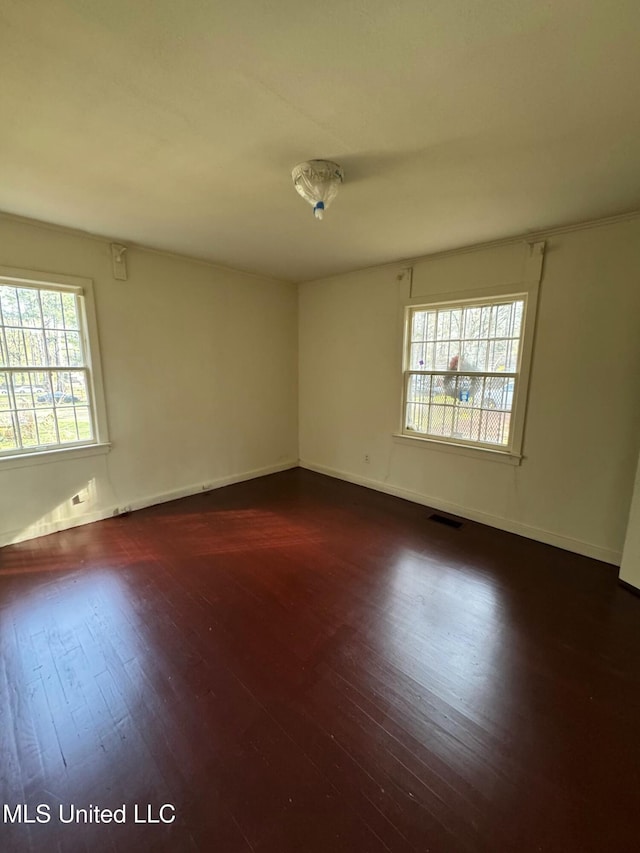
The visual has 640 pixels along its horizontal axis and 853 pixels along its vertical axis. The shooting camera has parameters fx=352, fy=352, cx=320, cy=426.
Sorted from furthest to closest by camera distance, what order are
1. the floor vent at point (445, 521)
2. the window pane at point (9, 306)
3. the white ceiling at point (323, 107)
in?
the floor vent at point (445, 521), the window pane at point (9, 306), the white ceiling at point (323, 107)

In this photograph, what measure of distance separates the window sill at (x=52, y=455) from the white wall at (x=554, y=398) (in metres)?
2.87

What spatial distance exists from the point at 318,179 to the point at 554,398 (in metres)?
2.47

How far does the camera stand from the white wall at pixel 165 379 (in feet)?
9.91

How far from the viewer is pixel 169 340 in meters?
3.71

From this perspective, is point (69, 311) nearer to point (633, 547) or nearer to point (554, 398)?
point (554, 398)

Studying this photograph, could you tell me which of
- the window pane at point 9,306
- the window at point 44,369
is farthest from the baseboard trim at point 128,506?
the window pane at point 9,306

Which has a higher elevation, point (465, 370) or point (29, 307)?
point (29, 307)

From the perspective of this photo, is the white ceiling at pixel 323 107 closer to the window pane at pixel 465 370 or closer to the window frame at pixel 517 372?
the window frame at pixel 517 372

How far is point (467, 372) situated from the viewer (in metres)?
3.48

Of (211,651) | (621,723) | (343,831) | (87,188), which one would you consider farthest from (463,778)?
(87,188)

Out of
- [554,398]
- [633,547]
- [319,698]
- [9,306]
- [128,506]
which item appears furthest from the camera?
[128,506]

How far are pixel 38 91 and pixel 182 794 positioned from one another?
273 centimetres

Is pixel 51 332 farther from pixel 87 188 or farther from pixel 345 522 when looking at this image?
pixel 345 522

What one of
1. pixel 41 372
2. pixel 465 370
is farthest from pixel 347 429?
pixel 41 372
